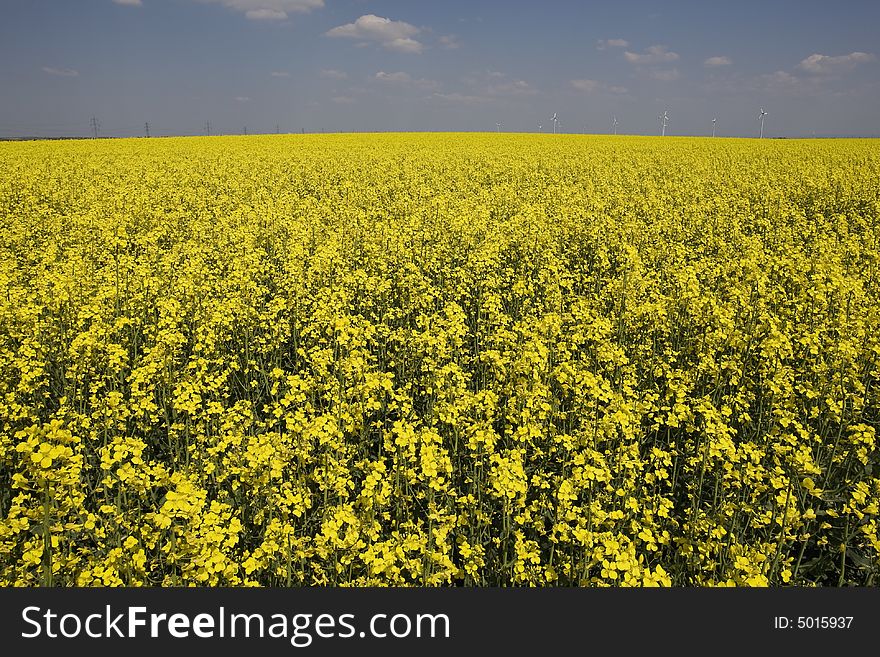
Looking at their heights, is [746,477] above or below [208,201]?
below

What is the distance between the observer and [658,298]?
7855 millimetres

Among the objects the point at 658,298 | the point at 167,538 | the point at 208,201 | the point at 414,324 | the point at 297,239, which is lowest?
the point at 167,538

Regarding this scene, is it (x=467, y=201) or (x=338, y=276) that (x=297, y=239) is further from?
(x=467, y=201)

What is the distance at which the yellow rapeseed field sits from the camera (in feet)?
12.1

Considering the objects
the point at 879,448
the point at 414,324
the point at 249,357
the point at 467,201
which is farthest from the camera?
the point at 467,201

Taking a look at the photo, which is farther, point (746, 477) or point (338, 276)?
point (338, 276)

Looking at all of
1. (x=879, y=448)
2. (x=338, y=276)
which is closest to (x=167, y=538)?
(x=338, y=276)

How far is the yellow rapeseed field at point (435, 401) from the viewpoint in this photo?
3.68 meters

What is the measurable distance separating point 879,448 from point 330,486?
5.62 metres

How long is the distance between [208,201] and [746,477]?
16.0m

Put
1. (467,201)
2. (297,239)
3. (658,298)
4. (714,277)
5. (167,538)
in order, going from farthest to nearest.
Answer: (467,201)
(297,239)
(714,277)
(658,298)
(167,538)

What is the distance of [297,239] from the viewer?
11.6 meters

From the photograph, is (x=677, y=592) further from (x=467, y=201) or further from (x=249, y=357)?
(x=467, y=201)

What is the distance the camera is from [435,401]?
545 centimetres
